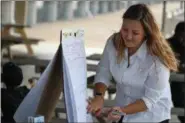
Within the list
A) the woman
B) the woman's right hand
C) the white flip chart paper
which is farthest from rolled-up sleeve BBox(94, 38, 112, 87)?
the white flip chart paper

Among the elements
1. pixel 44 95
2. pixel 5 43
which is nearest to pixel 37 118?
pixel 44 95

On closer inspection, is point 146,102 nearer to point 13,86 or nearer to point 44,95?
point 44,95

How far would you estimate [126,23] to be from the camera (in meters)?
3.06

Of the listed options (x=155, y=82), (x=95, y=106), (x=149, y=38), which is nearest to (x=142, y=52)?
(x=149, y=38)

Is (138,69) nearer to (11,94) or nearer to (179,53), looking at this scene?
(11,94)

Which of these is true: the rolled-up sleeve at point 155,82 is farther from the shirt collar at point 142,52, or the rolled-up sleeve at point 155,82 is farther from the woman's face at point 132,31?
the woman's face at point 132,31

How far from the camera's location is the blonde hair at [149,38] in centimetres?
309

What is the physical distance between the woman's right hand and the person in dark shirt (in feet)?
8.58

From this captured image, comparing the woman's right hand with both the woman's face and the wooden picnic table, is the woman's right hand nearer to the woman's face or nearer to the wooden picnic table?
the woman's face

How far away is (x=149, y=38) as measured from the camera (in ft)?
10.4

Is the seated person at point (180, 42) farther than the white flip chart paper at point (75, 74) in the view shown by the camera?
Yes

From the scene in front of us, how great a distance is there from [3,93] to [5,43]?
549cm

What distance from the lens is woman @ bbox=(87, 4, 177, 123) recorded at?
3.09 meters

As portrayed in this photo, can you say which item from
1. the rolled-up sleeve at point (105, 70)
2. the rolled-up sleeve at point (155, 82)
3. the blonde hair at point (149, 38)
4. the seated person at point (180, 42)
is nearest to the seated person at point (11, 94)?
the rolled-up sleeve at point (105, 70)
